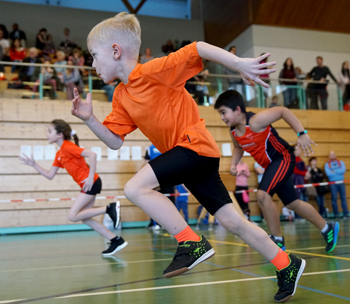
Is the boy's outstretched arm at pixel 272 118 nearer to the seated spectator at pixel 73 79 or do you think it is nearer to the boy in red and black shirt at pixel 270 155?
the boy in red and black shirt at pixel 270 155

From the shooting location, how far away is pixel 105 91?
10164 mm

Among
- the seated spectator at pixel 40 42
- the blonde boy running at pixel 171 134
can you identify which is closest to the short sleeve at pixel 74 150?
the blonde boy running at pixel 171 134

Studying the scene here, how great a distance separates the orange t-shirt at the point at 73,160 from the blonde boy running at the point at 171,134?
2.80 metres

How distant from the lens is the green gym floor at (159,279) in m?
2.53

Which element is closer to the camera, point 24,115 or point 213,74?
point 24,115

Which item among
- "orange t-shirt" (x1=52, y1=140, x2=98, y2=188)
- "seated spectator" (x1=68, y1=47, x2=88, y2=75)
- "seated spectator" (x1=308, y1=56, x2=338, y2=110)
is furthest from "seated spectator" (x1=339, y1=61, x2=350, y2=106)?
"orange t-shirt" (x1=52, y1=140, x2=98, y2=188)

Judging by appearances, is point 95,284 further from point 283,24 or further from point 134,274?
point 283,24

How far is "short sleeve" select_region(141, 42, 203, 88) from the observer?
224cm

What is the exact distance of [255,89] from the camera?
11.5m

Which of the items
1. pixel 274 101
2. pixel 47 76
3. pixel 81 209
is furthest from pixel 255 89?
pixel 81 209

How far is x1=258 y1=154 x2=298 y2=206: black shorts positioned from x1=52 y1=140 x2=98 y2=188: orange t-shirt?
2.32 meters

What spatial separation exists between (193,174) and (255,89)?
9.64 m

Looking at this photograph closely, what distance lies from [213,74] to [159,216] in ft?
30.2

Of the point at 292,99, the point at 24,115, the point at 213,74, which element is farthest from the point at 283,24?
the point at 24,115
